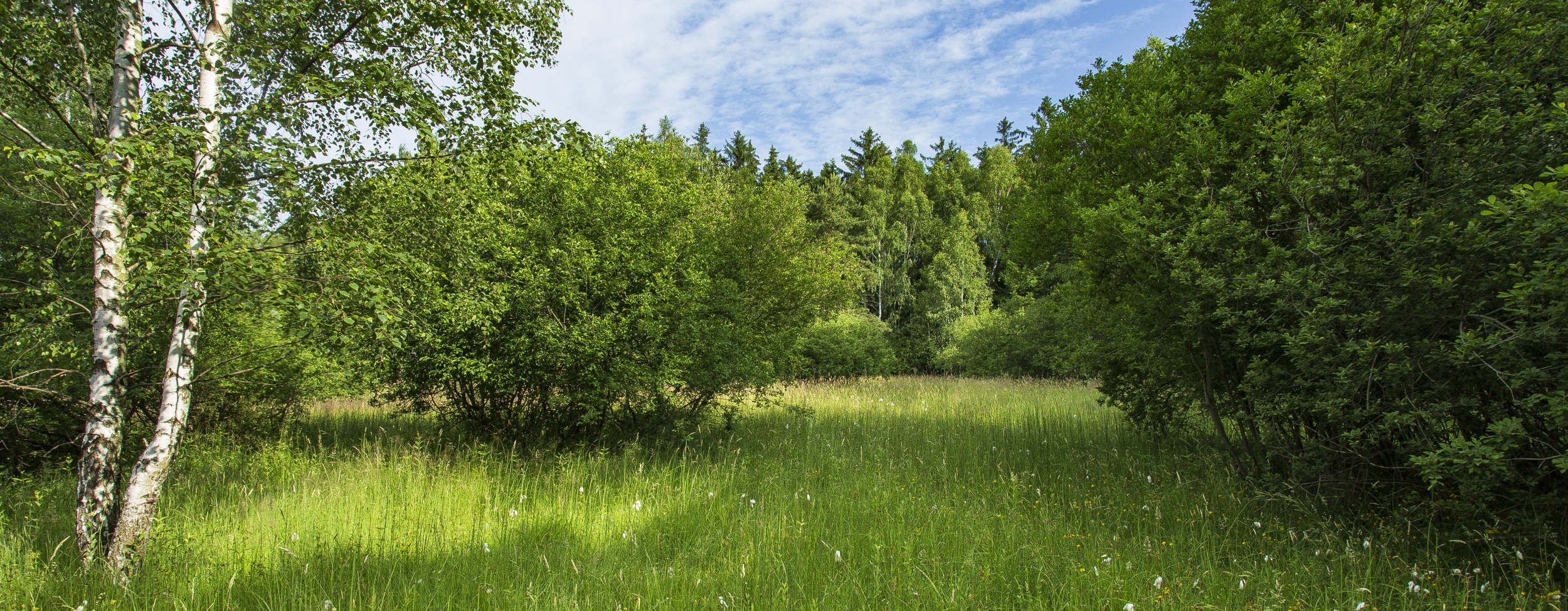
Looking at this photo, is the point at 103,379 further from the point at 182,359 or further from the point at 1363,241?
the point at 1363,241

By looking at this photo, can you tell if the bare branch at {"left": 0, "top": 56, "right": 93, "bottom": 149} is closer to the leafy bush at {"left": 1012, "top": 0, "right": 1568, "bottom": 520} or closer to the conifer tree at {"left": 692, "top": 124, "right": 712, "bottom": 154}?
the leafy bush at {"left": 1012, "top": 0, "right": 1568, "bottom": 520}

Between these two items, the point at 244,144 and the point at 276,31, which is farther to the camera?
the point at 276,31

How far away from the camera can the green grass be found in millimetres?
3262

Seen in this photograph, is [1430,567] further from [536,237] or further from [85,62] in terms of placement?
[85,62]

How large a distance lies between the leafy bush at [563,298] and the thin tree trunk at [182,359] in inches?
39.4

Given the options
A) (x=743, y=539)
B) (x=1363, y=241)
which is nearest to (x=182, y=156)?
(x=743, y=539)

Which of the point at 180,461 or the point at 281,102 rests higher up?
the point at 281,102

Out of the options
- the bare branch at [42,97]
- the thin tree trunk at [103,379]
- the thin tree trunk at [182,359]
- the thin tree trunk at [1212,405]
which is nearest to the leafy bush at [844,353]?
the thin tree trunk at [1212,405]

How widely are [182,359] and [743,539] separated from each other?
12.4 ft

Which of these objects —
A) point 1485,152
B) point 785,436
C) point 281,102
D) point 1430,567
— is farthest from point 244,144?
point 1430,567

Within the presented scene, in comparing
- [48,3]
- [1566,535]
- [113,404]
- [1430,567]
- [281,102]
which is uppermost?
[48,3]

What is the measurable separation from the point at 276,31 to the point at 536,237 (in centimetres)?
277

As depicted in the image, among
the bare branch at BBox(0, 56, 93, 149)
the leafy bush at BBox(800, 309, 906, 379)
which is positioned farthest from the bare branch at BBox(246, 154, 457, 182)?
the leafy bush at BBox(800, 309, 906, 379)

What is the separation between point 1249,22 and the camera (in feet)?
17.7
